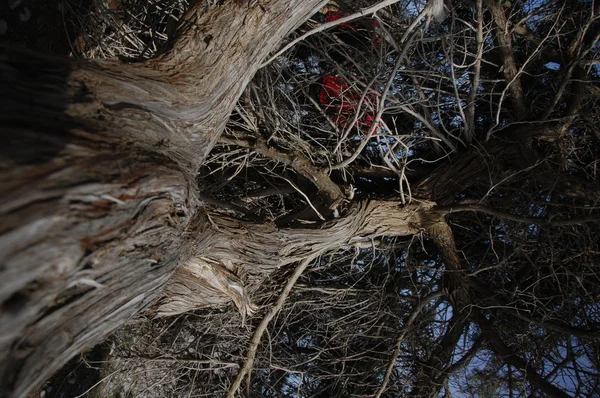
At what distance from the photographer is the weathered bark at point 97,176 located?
107cm

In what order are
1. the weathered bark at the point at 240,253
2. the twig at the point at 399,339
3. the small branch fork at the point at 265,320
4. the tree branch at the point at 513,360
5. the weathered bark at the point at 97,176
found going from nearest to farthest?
the weathered bark at the point at 97,176 < the weathered bark at the point at 240,253 < the small branch fork at the point at 265,320 < the tree branch at the point at 513,360 < the twig at the point at 399,339

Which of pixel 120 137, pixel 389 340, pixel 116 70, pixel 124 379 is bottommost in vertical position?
pixel 124 379

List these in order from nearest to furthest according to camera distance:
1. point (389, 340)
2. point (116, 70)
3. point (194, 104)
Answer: point (116, 70)
point (194, 104)
point (389, 340)

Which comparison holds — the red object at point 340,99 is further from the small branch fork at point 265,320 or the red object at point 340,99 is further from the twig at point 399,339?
the twig at point 399,339

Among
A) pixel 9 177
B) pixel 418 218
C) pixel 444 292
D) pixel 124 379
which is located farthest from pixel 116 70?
pixel 124 379

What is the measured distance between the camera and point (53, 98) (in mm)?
1343

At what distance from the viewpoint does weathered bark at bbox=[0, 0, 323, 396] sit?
107cm

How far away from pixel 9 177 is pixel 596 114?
3434 mm

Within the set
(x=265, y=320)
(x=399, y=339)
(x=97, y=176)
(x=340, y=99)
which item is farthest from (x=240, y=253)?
(x=399, y=339)

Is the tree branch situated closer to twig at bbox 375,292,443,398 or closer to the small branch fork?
twig at bbox 375,292,443,398

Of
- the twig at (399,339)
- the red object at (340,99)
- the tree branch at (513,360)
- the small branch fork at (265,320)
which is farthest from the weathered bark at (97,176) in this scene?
the tree branch at (513,360)

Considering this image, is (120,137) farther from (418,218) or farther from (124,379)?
(124,379)

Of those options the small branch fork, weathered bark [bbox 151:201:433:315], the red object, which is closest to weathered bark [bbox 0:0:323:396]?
weathered bark [bbox 151:201:433:315]

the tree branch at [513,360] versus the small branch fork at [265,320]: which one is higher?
the tree branch at [513,360]
